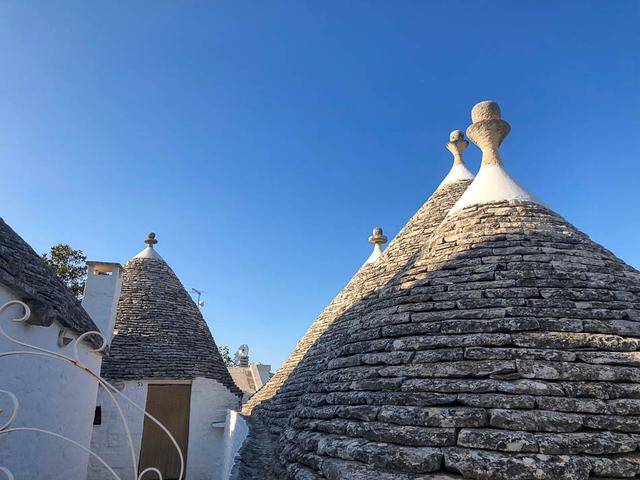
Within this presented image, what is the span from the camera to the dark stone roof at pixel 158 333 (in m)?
11.4

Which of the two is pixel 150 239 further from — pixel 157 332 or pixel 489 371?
pixel 489 371

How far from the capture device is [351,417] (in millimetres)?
3066

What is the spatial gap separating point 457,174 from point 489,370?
690 cm

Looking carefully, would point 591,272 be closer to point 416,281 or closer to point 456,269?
point 456,269

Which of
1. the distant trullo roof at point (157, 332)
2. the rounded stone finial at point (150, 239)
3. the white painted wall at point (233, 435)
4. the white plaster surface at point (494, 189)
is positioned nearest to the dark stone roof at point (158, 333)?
the distant trullo roof at point (157, 332)

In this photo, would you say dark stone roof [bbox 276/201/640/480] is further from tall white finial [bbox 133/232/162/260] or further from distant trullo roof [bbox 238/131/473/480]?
tall white finial [bbox 133/232/162/260]

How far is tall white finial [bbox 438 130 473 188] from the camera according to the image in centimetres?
900

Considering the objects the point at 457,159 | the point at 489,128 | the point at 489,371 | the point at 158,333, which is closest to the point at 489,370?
the point at 489,371

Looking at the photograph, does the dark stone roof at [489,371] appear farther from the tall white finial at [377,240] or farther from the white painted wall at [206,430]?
the white painted wall at [206,430]

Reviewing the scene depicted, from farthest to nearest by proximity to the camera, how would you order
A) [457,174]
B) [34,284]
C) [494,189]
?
[457,174]
[34,284]
[494,189]

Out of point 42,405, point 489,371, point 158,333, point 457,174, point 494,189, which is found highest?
point 457,174

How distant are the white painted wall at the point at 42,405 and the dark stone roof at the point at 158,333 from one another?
137 inches

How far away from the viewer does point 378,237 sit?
36.2ft

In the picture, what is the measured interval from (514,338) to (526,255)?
37.7 inches
